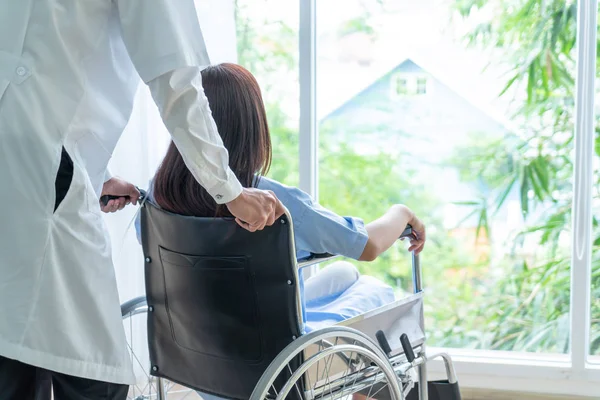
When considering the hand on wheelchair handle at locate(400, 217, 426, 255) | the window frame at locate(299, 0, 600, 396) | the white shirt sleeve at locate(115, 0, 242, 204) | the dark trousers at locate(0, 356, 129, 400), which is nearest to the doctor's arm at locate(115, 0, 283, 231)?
the white shirt sleeve at locate(115, 0, 242, 204)

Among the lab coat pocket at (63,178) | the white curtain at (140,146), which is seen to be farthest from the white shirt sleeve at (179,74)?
the white curtain at (140,146)

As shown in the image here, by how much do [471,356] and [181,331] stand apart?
54.3 inches

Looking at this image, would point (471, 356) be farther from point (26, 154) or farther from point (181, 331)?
point (26, 154)

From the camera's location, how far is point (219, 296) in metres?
1.36

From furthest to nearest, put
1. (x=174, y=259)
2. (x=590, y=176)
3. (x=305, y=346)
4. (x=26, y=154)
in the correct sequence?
(x=590, y=176) → (x=174, y=259) → (x=305, y=346) → (x=26, y=154)

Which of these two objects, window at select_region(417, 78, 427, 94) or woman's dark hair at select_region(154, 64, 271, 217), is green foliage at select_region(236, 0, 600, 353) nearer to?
window at select_region(417, 78, 427, 94)

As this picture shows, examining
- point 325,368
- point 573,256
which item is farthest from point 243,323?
→ point 573,256

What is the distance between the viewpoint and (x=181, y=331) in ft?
4.78

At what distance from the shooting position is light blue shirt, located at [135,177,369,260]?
146 centimetres

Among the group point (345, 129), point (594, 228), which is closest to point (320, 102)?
point (345, 129)

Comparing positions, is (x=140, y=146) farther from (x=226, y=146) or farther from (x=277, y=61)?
(x=226, y=146)

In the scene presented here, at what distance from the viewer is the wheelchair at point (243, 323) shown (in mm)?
1298

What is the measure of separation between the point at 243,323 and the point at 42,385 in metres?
0.36

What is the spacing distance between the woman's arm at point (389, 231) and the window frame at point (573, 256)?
2.91 feet
